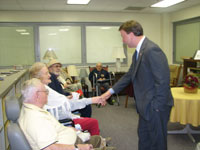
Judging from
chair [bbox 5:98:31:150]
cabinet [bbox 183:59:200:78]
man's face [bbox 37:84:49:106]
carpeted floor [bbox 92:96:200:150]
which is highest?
cabinet [bbox 183:59:200:78]

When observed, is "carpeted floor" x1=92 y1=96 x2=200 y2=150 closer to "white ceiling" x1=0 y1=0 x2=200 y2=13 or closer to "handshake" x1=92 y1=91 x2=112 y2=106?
"handshake" x1=92 y1=91 x2=112 y2=106

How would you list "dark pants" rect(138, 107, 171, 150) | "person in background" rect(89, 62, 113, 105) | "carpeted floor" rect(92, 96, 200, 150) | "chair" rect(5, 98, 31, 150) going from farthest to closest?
"person in background" rect(89, 62, 113, 105)
"carpeted floor" rect(92, 96, 200, 150)
"dark pants" rect(138, 107, 171, 150)
"chair" rect(5, 98, 31, 150)

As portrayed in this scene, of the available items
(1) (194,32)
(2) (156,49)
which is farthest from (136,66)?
(1) (194,32)

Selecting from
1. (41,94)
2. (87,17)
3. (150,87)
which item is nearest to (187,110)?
(150,87)

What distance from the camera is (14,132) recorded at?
1.42 meters

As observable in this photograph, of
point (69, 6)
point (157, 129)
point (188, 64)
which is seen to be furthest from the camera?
point (188, 64)

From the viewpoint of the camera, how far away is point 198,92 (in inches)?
145

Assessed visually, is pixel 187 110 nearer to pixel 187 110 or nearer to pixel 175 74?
pixel 187 110

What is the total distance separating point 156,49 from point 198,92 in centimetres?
233

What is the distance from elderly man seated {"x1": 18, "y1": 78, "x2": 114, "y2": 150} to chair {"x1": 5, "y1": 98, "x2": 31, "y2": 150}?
57 mm

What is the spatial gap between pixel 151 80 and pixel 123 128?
2238mm

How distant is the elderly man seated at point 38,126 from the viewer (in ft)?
4.93

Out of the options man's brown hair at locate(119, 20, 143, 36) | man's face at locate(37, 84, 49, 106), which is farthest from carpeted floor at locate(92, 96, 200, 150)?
man's brown hair at locate(119, 20, 143, 36)

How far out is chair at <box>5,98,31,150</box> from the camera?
142 centimetres
